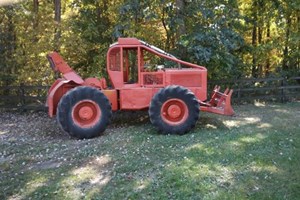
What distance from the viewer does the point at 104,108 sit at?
314 inches

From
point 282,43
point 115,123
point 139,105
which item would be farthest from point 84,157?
point 282,43

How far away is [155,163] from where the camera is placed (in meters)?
5.83

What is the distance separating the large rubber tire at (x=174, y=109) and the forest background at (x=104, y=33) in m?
3.17

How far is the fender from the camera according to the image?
8.30m

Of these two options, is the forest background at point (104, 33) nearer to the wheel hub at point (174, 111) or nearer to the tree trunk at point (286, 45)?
the tree trunk at point (286, 45)

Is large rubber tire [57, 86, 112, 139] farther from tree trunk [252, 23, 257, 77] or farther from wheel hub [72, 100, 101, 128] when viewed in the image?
tree trunk [252, 23, 257, 77]

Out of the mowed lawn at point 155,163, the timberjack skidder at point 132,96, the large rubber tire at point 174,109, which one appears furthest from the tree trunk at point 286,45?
the large rubber tire at point 174,109

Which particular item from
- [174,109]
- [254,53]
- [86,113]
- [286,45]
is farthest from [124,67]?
[286,45]

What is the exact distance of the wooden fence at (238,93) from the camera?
11414 mm

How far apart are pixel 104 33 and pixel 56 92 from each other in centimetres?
506

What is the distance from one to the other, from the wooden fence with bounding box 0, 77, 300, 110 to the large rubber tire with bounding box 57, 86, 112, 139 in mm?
3728

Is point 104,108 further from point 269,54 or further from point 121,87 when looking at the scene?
point 269,54

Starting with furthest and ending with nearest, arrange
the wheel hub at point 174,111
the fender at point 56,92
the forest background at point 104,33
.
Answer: the forest background at point 104,33 → the fender at point 56,92 → the wheel hub at point 174,111

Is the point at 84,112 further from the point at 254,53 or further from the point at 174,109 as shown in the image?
the point at 254,53
